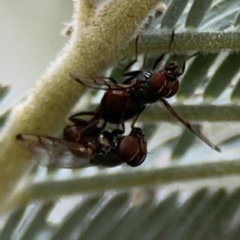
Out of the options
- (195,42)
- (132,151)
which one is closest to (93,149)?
(132,151)

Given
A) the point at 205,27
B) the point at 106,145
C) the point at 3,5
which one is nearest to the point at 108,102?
the point at 106,145

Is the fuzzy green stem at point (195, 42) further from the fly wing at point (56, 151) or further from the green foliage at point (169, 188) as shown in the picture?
the fly wing at point (56, 151)

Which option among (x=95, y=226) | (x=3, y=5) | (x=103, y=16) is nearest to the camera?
(x=103, y=16)

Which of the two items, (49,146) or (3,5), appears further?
(3,5)

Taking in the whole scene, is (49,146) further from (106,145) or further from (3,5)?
(3,5)

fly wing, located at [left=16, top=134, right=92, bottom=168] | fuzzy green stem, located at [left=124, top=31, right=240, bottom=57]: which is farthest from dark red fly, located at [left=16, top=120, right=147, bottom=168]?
fuzzy green stem, located at [left=124, top=31, right=240, bottom=57]

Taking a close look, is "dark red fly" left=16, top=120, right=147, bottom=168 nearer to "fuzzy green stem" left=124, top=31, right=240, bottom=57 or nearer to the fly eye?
the fly eye

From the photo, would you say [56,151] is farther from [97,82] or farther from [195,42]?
[195,42]
